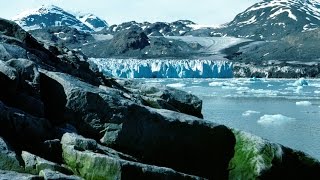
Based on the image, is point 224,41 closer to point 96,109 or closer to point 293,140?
point 293,140

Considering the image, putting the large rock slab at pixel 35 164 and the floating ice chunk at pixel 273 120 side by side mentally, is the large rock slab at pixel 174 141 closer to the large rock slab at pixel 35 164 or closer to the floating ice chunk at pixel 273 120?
the large rock slab at pixel 35 164

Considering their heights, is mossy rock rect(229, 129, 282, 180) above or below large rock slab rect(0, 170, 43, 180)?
below

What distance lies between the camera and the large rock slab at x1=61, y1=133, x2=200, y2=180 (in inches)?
256

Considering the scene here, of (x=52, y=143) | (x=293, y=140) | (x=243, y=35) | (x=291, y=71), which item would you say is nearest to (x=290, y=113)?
(x=293, y=140)

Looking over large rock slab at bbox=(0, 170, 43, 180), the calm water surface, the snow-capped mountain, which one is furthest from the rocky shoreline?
the snow-capped mountain

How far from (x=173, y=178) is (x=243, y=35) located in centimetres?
17745

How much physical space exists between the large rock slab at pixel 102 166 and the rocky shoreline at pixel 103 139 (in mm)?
12

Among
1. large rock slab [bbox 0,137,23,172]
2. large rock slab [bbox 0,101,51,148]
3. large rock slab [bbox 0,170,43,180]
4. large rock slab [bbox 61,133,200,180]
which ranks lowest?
large rock slab [bbox 61,133,200,180]

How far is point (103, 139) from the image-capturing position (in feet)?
25.7

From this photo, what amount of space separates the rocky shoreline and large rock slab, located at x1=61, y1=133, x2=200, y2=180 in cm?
1

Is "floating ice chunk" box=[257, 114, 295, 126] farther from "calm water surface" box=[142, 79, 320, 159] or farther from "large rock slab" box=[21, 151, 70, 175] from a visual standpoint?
"large rock slab" box=[21, 151, 70, 175]

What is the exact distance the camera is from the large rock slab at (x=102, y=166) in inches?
256

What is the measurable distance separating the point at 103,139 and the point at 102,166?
4.41ft

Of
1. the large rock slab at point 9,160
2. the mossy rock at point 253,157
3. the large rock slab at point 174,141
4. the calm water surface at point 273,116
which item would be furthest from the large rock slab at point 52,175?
the calm water surface at point 273,116
